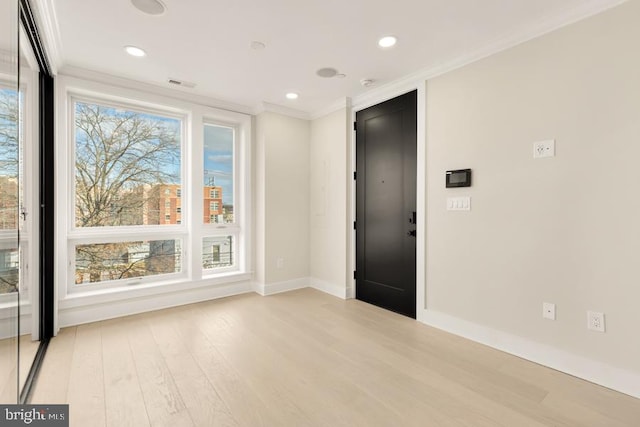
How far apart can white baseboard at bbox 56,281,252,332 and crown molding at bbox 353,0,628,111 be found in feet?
9.74

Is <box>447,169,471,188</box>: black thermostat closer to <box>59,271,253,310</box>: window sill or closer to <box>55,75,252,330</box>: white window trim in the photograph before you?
<box>55,75,252,330</box>: white window trim

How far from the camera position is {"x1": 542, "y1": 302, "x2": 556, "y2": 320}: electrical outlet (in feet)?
7.35

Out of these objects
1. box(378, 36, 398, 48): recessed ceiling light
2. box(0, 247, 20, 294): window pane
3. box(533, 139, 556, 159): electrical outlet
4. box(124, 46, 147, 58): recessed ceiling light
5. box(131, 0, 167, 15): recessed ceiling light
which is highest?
box(124, 46, 147, 58): recessed ceiling light

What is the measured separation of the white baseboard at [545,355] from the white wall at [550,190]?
1.8 inches

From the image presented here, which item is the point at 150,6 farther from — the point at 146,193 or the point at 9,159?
the point at 146,193

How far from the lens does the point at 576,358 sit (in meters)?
2.13

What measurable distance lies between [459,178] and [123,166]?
3567 mm

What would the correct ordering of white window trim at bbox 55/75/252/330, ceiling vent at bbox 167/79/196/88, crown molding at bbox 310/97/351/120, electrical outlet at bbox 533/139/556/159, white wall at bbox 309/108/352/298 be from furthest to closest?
white wall at bbox 309/108/352/298 < crown molding at bbox 310/97/351/120 < ceiling vent at bbox 167/79/196/88 < white window trim at bbox 55/75/252/330 < electrical outlet at bbox 533/139/556/159

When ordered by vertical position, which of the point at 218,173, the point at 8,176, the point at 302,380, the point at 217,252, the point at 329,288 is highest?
the point at 218,173

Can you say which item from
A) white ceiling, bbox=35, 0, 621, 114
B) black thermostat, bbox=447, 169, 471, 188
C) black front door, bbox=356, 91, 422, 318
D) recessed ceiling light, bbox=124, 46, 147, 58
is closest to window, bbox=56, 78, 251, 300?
white ceiling, bbox=35, 0, 621, 114

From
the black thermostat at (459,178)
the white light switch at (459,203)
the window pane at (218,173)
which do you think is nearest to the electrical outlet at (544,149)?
the black thermostat at (459,178)

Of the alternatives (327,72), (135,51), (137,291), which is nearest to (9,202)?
(135,51)

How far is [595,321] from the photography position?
2047 mm

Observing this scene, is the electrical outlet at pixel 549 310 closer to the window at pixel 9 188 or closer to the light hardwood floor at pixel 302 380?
the light hardwood floor at pixel 302 380
